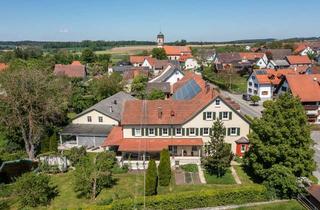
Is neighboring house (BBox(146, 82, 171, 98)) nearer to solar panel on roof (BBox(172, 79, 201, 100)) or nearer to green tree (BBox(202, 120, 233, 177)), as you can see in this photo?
solar panel on roof (BBox(172, 79, 201, 100))

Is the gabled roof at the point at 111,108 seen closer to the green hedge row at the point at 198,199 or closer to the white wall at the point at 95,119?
the white wall at the point at 95,119

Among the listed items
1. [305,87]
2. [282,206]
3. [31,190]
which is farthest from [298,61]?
[31,190]

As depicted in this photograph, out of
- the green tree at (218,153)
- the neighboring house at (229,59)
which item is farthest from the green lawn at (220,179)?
the neighboring house at (229,59)

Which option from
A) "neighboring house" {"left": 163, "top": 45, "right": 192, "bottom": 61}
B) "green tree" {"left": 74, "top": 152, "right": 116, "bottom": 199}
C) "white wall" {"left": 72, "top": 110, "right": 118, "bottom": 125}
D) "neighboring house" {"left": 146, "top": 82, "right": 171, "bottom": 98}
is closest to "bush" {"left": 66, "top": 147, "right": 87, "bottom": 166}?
"green tree" {"left": 74, "top": 152, "right": 116, "bottom": 199}

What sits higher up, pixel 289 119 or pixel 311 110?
pixel 289 119

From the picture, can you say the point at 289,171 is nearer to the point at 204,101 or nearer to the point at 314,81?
the point at 204,101

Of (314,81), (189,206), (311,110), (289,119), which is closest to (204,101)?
(289,119)
